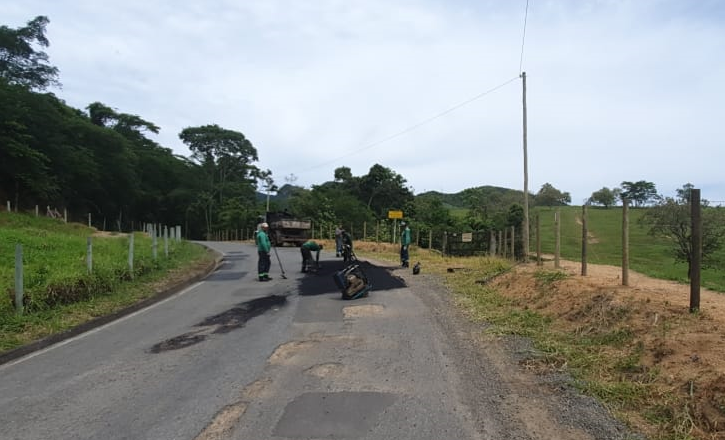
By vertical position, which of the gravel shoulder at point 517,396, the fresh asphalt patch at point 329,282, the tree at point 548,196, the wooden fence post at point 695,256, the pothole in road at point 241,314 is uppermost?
the tree at point 548,196

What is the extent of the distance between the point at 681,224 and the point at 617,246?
1673 centimetres

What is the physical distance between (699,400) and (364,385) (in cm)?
297

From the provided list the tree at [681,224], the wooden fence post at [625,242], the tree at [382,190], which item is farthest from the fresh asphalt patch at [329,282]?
the tree at [382,190]

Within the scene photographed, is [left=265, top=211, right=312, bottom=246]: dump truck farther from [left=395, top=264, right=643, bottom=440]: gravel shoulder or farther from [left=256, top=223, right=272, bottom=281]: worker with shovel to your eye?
[left=395, top=264, right=643, bottom=440]: gravel shoulder

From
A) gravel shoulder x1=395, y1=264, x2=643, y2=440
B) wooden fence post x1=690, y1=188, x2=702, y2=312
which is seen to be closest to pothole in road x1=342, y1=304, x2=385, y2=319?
gravel shoulder x1=395, y1=264, x2=643, y2=440

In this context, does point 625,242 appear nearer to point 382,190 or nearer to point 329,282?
point 329,282

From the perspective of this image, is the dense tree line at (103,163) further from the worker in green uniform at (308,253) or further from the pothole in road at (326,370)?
the pothole in road at (326,370)

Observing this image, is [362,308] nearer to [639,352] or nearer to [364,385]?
[364,385]

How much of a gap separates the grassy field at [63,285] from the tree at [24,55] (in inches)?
1468

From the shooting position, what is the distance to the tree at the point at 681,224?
13.5 meters

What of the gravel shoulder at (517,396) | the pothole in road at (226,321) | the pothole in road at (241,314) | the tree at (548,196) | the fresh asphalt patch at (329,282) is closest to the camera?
the gravel shoulder at (517,396)

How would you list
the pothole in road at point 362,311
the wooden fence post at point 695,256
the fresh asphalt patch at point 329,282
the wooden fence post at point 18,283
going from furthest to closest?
the fresh asphalt patch at point 329,282
the pothole in road at point 362,311
the wooden fence post at point 18,283
the wooden fence post at point 695,256

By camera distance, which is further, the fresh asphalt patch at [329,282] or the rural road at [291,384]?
the fresh asphalt patch at [329,282]

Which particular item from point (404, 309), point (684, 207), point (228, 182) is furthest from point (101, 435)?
point (228, 182)
